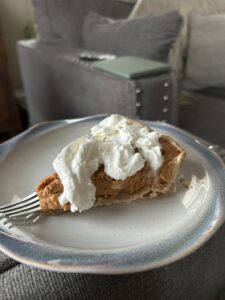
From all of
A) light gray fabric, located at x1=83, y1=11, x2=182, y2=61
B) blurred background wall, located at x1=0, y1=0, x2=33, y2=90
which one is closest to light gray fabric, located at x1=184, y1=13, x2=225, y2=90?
light gray fabric, located at x1=83, y1=11, x2=182, y2=61

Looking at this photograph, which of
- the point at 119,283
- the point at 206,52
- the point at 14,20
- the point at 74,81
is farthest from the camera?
the point at 14,20

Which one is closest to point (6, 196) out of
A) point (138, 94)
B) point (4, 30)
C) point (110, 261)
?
point (110, 261)

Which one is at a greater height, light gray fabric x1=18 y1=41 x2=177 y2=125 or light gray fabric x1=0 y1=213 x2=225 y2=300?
light gray fabric x1=18 y1=41 x2=177 y2=125

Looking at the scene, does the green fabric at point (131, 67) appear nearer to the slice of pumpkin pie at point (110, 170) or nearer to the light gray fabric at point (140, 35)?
the light gray fabric at point (140, 35)

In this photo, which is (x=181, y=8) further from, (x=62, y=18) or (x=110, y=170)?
(x=110, y=170)

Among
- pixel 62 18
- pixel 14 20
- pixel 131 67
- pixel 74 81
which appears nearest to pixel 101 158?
pixel 131 67

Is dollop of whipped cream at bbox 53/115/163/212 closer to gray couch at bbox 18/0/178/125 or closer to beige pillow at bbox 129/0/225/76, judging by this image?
gray couch at bbox 18/0/178/125

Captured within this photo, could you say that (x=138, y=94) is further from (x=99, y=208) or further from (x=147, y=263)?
(x=147, y=263)
